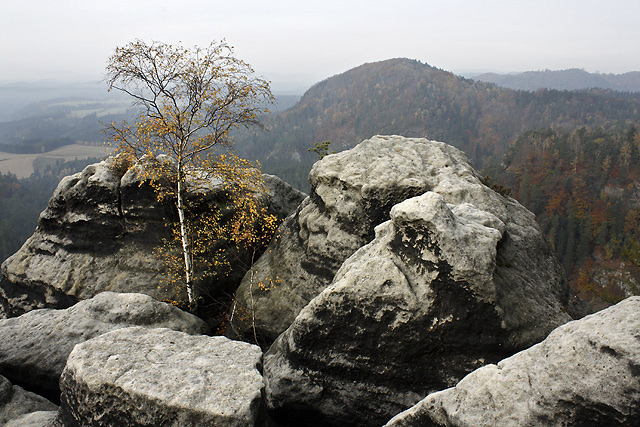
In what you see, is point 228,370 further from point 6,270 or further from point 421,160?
point 6,270

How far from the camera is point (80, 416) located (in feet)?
24.9

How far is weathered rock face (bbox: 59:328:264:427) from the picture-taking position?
6.88m

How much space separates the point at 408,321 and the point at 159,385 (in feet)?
18.1

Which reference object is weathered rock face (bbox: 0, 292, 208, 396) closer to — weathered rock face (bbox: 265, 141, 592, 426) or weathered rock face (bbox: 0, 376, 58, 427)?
weathered rock face (bbox: 0, 376, 58, 427)

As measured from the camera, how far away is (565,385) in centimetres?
557

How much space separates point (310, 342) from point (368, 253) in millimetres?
2822

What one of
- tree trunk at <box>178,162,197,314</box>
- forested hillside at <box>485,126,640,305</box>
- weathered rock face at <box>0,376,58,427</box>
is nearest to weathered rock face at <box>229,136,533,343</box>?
tree trunk at <box>178,162,197,314</box>

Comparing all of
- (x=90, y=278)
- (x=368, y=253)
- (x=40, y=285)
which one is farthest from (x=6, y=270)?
(x=368, y=253)

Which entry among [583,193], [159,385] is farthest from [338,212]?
[583,193]

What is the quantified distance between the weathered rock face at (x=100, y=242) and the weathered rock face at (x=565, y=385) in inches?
566

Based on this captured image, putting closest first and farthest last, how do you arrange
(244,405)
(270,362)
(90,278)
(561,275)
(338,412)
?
(244,405), (338,412), (270,362), (561,275), (90,278)

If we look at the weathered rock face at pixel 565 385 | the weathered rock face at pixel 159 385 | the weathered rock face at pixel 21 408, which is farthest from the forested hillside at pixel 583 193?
the weathered rock face at pixel 21 408

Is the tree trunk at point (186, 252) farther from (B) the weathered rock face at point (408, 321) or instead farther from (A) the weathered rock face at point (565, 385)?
(A) the weathered rock face at point (565, 385)

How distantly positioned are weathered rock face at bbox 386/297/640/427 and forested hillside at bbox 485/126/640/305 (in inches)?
4009
